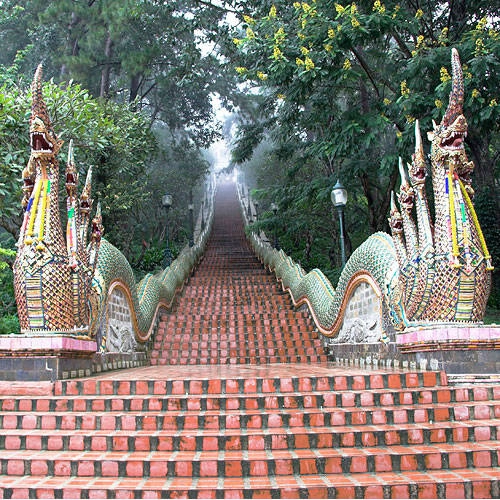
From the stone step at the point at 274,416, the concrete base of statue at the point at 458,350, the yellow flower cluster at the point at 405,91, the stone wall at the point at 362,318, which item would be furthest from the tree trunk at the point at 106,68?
the concrete base of statue at the point at 458,350

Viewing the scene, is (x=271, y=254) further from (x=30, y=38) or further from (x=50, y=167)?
(x=30, y=38)

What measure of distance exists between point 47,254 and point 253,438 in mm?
2954

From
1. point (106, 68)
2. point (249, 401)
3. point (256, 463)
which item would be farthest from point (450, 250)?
point (106, 68)

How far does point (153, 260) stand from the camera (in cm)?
1648

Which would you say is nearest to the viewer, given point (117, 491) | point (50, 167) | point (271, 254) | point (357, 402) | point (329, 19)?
point (117, 491)

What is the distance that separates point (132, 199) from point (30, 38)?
9.05 m

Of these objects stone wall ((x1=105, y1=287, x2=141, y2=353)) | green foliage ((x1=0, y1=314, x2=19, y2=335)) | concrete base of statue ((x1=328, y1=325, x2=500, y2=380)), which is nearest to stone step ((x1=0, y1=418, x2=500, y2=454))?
concrete base of statue ((x1=328, y1=325, x2=500, y2=380))

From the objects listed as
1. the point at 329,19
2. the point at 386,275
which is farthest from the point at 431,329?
the point at 329,19

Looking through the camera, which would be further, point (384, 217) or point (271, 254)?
point (271, 254)

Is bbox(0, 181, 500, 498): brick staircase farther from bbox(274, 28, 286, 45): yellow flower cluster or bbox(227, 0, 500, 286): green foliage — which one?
bbox(274, 28, 286, 45): yellow flower cluster

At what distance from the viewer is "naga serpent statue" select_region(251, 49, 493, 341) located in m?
5.18

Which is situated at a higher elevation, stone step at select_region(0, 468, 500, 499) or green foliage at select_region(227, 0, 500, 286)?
green foliage at select_region(227, 0, 500, 286)

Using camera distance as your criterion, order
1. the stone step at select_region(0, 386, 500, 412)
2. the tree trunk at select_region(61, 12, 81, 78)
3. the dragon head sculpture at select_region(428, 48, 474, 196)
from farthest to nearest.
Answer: the tree trunk at select_region(61, 12, 81, 78) < the dragon head sculpture at select_region(428, 48, 474, 196) < the stone step at select_region(0, 386, 500, 412)

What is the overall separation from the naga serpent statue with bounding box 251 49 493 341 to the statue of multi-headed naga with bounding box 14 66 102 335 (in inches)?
142
